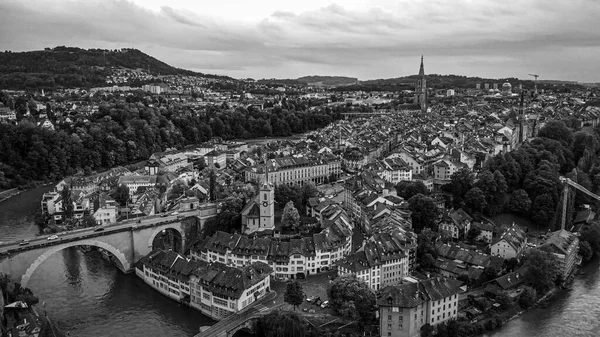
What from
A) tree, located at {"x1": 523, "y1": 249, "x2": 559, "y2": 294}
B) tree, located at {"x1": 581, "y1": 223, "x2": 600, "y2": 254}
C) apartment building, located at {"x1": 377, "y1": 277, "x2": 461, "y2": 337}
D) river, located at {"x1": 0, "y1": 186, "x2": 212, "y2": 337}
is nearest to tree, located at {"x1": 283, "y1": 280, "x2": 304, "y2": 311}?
apartment building, located at {"x1": 377, "y1": 277, "x2": 461, "y2": 337}

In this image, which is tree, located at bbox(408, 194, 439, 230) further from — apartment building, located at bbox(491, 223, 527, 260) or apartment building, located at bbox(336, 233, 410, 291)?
apartment building, located at bbox(336, 233, 410, 291)

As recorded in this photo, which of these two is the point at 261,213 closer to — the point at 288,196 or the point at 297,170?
the point at 288,196

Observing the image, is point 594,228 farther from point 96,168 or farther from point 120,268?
point 96,168

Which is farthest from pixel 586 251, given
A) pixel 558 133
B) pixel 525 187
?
pixel 558 133

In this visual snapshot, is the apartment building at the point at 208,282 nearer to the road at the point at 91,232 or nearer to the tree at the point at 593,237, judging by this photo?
the road at the point at 91,232

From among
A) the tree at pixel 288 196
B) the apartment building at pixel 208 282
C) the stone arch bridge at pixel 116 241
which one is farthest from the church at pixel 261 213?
the apartment building at pixel 208 282

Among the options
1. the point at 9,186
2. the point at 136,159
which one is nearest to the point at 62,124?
the point at 136,159
